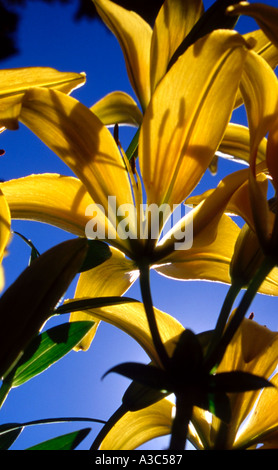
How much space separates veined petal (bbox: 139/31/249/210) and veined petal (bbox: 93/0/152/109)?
143 mm

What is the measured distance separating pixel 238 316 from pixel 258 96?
0.17 m

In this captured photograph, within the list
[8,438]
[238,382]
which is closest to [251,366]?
[238,382]

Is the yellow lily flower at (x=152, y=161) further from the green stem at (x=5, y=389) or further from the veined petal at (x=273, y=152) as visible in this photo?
the green stem at (x=5, y=389)

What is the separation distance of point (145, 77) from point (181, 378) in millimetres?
339

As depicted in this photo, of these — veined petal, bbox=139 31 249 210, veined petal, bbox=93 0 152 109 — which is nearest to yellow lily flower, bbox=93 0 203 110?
veined petal, bbox=93 0 152 109

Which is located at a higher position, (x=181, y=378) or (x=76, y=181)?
(x=76, y=181)

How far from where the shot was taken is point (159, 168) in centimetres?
43

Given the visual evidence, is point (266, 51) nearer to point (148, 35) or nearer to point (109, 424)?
point (148, 35)

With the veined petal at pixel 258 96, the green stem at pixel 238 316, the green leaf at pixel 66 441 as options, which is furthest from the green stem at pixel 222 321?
the green leaf at pixel 66 441

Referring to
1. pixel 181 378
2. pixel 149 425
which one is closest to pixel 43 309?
pixel 181 378

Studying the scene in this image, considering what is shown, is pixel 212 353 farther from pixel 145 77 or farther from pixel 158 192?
pixel 145 77

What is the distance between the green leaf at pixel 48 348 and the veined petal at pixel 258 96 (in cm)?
25

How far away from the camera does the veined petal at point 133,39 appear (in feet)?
1.69

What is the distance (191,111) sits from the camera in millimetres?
397
